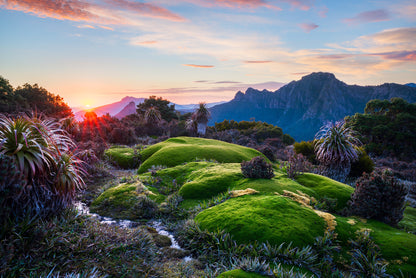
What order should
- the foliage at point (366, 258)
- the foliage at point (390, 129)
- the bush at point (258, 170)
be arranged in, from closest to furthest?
the foliage at point (366, 258), the bush at point (258, 170), the foliage at point (390, 129)

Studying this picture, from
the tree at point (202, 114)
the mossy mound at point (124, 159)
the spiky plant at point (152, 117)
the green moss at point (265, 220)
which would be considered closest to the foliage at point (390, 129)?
the tree at point (202, 114)

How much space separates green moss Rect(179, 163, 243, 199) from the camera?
836 cm

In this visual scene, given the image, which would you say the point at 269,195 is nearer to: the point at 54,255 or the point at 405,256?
the point at 405,256

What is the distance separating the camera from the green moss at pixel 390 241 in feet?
15.4

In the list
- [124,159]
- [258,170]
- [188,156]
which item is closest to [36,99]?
[124,159]

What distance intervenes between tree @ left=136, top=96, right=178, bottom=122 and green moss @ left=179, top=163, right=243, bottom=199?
44304 mm

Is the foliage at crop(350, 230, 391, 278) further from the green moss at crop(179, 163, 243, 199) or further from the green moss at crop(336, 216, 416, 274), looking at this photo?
the green moss at crop(179, 163, 243, 199)

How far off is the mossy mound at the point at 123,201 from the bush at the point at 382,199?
22.3ft

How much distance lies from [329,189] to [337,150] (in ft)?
16.9

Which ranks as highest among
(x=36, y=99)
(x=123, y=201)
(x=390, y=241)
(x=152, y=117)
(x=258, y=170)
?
(x=36, y=99)

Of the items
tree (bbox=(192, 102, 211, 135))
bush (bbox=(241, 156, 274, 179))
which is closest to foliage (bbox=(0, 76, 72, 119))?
Answer: tree (bbox=(192, 102, 211, 135))

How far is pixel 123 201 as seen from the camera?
799cm

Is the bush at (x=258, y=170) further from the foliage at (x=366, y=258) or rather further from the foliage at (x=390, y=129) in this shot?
the foliage at (x=390, y=129)

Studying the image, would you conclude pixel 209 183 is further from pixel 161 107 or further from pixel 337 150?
pixel 161 107
